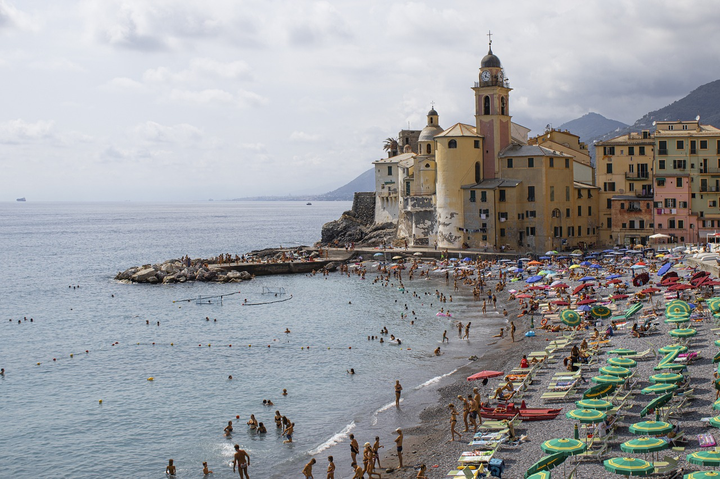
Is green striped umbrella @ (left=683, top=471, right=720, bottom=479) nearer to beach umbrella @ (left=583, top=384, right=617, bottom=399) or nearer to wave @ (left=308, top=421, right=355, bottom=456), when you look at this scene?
beach umbrella @ (left=583, top=384, right=617, bottom=399)

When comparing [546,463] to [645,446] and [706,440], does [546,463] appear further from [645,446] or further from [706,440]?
[706,440]

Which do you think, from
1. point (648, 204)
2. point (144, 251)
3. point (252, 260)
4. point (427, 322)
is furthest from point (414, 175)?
point (144, 251)

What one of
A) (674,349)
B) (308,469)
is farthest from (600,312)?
(308,469)

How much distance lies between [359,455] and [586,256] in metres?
47.8

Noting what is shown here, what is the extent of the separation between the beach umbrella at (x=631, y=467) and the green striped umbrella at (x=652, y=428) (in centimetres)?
249

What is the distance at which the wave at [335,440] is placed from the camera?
92.6 ft

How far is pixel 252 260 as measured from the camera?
8788cm

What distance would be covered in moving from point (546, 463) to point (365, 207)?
95906 mm

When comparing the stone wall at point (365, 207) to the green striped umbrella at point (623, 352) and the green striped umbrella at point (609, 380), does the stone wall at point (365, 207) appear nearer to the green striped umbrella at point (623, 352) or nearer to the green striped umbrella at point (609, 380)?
the green striped umbrella at point (623, 352)

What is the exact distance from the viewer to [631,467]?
18.6 meters

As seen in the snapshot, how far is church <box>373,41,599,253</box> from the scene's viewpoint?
76250mm

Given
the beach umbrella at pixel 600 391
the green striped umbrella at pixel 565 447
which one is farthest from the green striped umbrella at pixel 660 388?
the green striped umbrella at pixel 565 447

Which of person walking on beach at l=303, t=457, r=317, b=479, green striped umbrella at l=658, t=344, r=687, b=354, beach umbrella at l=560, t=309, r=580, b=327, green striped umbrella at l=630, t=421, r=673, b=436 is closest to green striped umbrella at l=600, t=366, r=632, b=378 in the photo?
green striped umbrella at l=658, t=344, r=687, b=354

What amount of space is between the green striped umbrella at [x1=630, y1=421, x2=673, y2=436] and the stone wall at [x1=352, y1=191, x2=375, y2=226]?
304 ft
